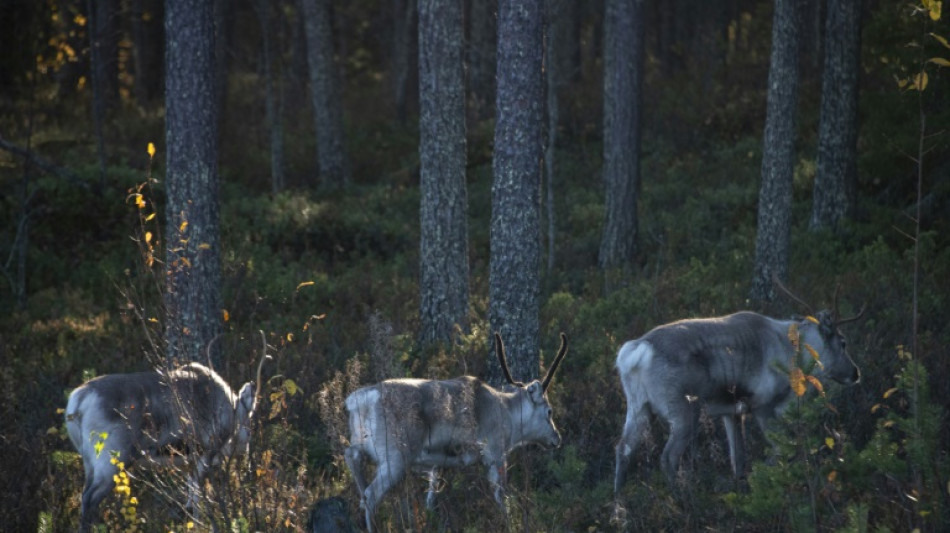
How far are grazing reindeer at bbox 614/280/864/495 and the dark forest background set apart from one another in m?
0.36

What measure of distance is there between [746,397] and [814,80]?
2006cm

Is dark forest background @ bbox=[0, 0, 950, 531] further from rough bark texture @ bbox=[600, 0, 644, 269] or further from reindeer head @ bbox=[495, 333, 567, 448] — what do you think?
reindeer head @ bbox=[495, 333, 567, 448]

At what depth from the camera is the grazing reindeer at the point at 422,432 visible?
826 centimetres

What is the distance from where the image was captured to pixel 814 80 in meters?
27.7

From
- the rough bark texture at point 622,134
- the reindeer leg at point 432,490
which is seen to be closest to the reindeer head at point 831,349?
the reindeer leg at point 432,490

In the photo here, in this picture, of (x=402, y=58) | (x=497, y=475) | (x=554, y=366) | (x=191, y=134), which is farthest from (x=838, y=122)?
(x=402, y=58)

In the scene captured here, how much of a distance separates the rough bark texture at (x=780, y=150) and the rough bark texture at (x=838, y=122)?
3706 mm

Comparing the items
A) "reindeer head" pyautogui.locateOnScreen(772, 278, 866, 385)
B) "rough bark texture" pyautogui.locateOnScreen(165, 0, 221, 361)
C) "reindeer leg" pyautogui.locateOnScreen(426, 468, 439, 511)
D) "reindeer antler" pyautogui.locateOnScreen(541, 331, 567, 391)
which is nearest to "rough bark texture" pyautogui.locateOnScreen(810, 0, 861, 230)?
"reindeer head" pyautogui.locateOnScreen(772, 278, 866, 385)

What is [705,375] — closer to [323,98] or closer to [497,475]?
[497,475]

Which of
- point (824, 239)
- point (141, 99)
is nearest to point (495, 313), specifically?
point (824, 239)

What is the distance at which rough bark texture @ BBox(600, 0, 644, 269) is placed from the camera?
19.4 m

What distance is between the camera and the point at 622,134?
19.8 metres

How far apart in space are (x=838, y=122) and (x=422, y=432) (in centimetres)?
1358

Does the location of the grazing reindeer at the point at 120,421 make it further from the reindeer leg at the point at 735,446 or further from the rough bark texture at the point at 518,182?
the reindeer leg at the point at 735,446
